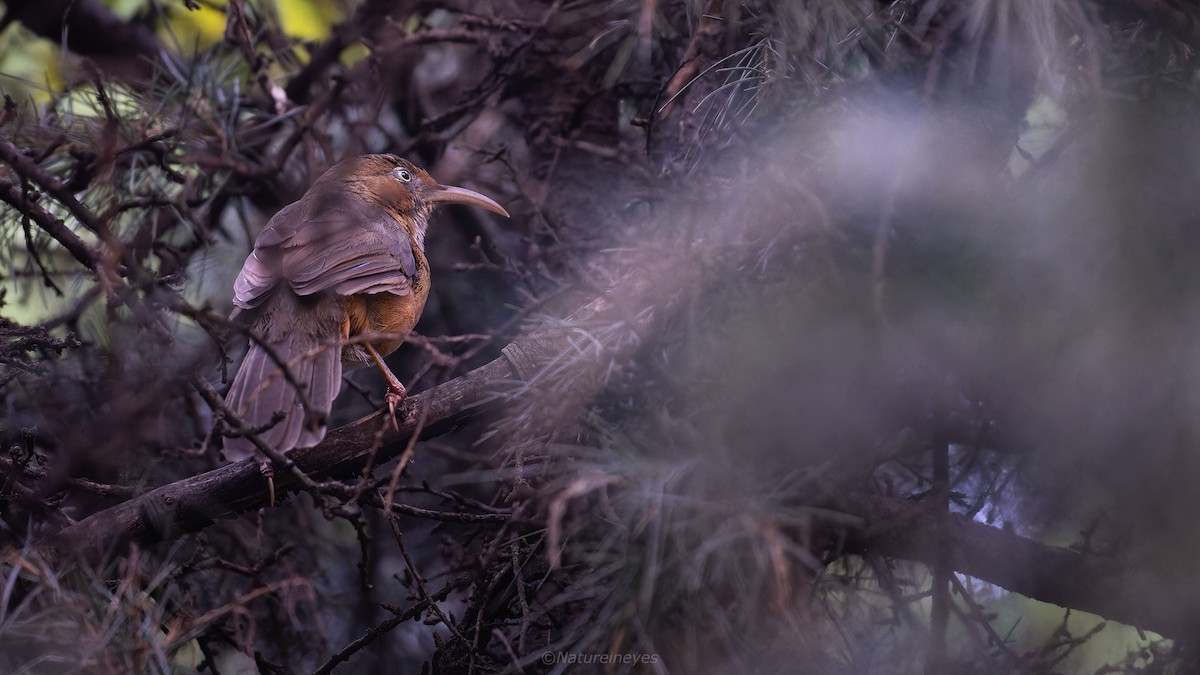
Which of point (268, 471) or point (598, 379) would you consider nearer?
point (598, 379)

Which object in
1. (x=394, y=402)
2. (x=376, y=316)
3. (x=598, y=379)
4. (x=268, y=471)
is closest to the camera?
(x=598, y=379)

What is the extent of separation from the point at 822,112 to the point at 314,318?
1925 mm

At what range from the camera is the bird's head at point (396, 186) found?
13.5 feet

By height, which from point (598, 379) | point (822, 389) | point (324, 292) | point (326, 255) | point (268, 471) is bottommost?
point (268, 471)

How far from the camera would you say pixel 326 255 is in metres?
3.39

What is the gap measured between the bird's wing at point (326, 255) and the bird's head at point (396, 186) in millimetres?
347

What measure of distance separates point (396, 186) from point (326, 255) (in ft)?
2.96

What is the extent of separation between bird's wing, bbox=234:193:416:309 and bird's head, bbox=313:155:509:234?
1.14ft

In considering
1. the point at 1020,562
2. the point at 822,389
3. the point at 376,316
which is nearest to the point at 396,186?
the point at 376,316

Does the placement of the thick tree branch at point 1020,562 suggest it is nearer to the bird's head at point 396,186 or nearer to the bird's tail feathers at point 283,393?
the bird's tail feathers at point 283,393

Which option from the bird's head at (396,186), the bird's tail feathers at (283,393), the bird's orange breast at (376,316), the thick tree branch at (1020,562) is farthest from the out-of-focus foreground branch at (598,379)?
the bird's head at (396,186)

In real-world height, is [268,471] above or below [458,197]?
below

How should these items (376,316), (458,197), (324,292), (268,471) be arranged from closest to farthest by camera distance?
(268,471) → (324,292) → (376,316) → (458,197)

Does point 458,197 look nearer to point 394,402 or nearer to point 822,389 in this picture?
point 394,402
